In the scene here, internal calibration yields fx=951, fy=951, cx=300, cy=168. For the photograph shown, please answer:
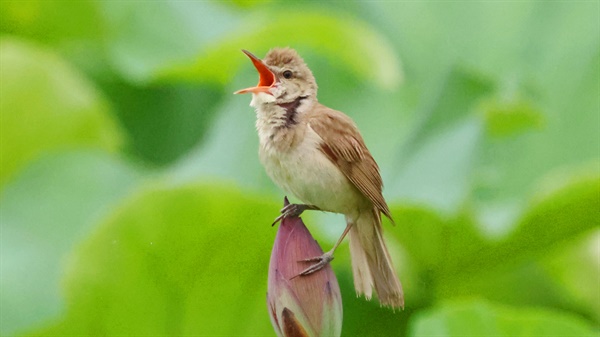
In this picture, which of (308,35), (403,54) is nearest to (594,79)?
(403,54)

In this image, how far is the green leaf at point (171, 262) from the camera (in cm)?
97

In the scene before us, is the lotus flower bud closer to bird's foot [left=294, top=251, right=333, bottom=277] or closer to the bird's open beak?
bird's foot [left=294, top=251, right=333, bottom=277]

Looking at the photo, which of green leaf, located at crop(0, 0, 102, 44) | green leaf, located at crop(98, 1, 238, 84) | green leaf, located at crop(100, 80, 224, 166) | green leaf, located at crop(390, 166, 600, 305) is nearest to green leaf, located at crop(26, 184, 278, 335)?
green leaf, located at crop(390, 166, 600, 305)

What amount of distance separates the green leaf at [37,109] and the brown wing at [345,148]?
0.71 metres

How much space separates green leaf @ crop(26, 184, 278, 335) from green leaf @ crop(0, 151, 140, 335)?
228mm

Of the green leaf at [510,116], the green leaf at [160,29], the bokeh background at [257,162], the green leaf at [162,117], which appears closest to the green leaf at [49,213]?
the bokeh background at [257,162]

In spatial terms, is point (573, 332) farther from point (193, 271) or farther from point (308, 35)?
point (308, 35)

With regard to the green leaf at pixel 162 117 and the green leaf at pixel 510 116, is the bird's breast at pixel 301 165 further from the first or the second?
the green leaf at pixel 162 117

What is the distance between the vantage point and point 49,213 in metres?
1.33

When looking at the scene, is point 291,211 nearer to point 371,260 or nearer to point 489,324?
point 371,260

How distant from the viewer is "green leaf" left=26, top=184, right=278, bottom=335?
973 mm

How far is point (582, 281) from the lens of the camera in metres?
1.23

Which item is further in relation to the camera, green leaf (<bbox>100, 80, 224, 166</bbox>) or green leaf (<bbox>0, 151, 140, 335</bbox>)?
green leaf (<bbox>100, 80, 224, 166</bbox>)

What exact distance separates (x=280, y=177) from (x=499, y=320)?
0.26 meters
